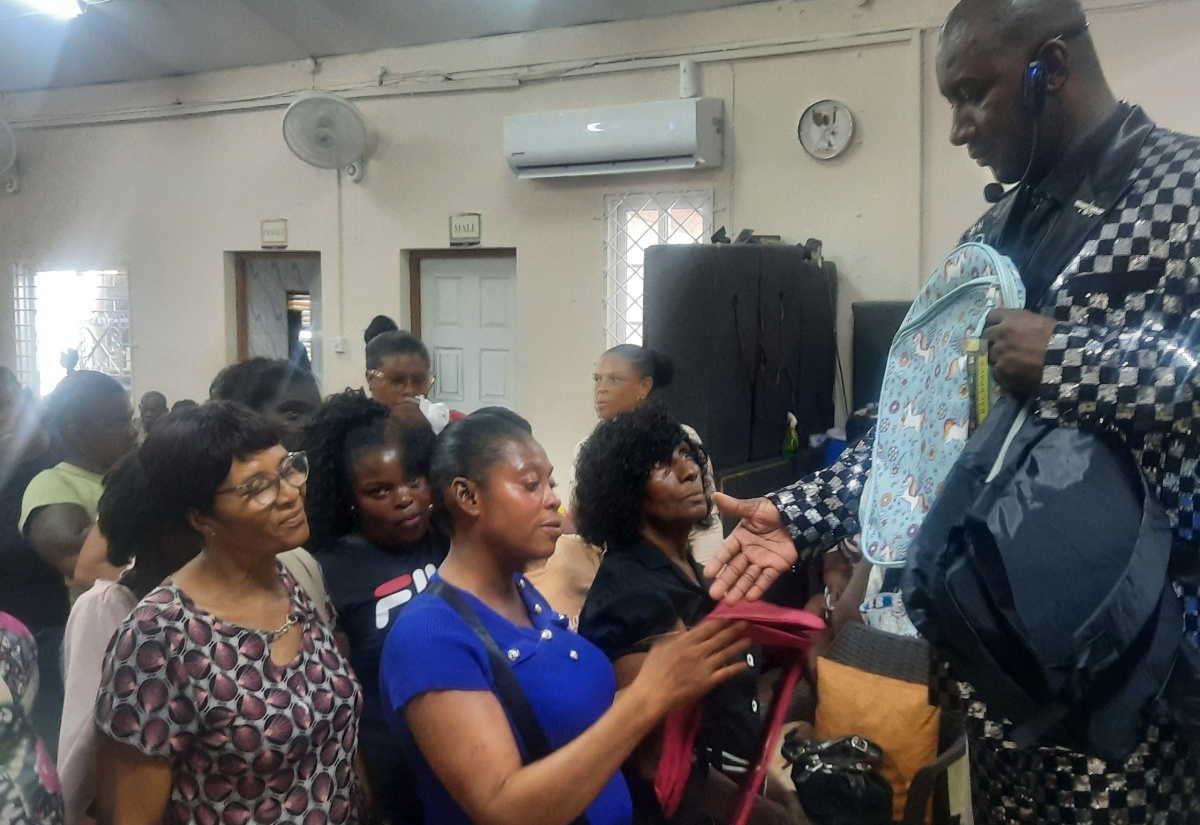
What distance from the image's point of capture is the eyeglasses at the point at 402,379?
3.93m

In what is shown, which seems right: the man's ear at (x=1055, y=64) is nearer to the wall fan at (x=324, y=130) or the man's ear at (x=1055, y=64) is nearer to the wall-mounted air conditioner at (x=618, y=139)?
the wall-mounted air conditioner at (x=618, y=139)

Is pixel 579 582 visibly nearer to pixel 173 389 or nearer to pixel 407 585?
pixel 407 585

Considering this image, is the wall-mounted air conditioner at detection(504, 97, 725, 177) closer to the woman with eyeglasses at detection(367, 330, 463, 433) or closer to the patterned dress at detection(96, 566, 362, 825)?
the woman with eyeglasses at detection(367, 330, 463, 433)

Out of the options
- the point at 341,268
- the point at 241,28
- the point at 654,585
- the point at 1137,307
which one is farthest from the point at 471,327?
the point at 1137,307

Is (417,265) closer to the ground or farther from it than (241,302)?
farther from it

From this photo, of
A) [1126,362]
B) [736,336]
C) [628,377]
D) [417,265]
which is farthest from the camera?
[417,265]

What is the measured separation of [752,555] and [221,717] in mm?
819

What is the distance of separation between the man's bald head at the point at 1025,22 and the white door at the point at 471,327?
5.10 meters

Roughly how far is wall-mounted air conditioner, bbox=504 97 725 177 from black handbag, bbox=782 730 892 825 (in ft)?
10.7

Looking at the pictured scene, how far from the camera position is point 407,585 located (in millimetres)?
2006

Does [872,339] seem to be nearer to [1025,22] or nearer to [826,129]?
[826,129]

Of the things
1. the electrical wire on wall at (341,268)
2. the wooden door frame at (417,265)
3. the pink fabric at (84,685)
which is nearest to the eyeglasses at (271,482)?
the pink fabric at (84,685)

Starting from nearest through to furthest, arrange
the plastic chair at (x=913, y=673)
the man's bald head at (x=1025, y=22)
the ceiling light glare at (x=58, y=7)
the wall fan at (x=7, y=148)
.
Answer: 1. the man's bald head at (x=1025, y=22)
2. the plastic chair at (x=913, y=673)
3. the ceiling light glare at (x=58, y=7)
4. the wall fan at (x=7, y=148)

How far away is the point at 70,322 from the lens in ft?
25.3
